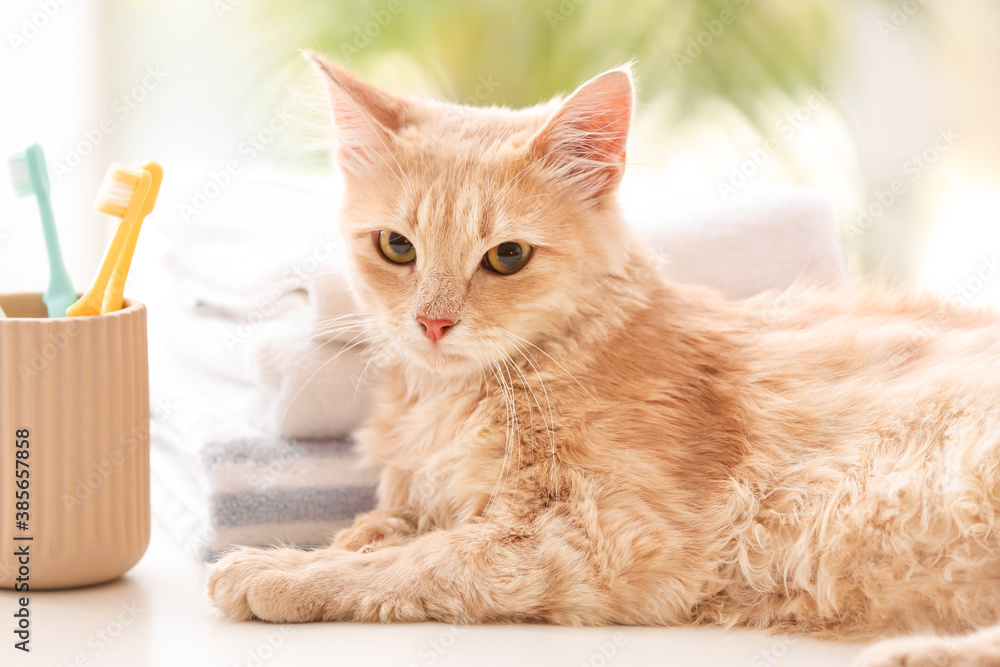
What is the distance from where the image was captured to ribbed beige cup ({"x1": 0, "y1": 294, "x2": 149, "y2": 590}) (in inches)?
41.7

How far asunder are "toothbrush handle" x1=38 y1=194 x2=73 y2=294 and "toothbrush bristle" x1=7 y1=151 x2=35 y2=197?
19 mm

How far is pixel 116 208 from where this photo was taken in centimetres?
111

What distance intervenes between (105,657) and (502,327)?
0.59 metres

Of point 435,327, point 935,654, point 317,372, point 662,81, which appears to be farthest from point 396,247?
point 662,81

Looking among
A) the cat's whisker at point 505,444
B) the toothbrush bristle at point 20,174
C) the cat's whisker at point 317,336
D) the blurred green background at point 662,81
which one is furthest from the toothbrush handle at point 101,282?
the blurred green background at point 662,81

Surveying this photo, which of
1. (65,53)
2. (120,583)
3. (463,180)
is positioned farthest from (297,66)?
(120,583)

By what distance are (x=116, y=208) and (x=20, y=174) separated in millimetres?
130

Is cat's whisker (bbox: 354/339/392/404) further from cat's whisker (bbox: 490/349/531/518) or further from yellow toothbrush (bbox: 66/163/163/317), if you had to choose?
yellow toothbrush (bbox: 66/163/163/317)

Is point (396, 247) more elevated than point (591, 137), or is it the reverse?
point (591, 137)

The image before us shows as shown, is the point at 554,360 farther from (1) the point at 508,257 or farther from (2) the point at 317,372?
(2) the point at 317,372

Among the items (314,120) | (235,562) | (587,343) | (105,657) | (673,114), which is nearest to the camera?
(105,657)

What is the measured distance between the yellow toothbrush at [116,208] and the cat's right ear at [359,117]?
28cm

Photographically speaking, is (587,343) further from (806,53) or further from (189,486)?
(806,53)

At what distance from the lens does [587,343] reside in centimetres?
122
